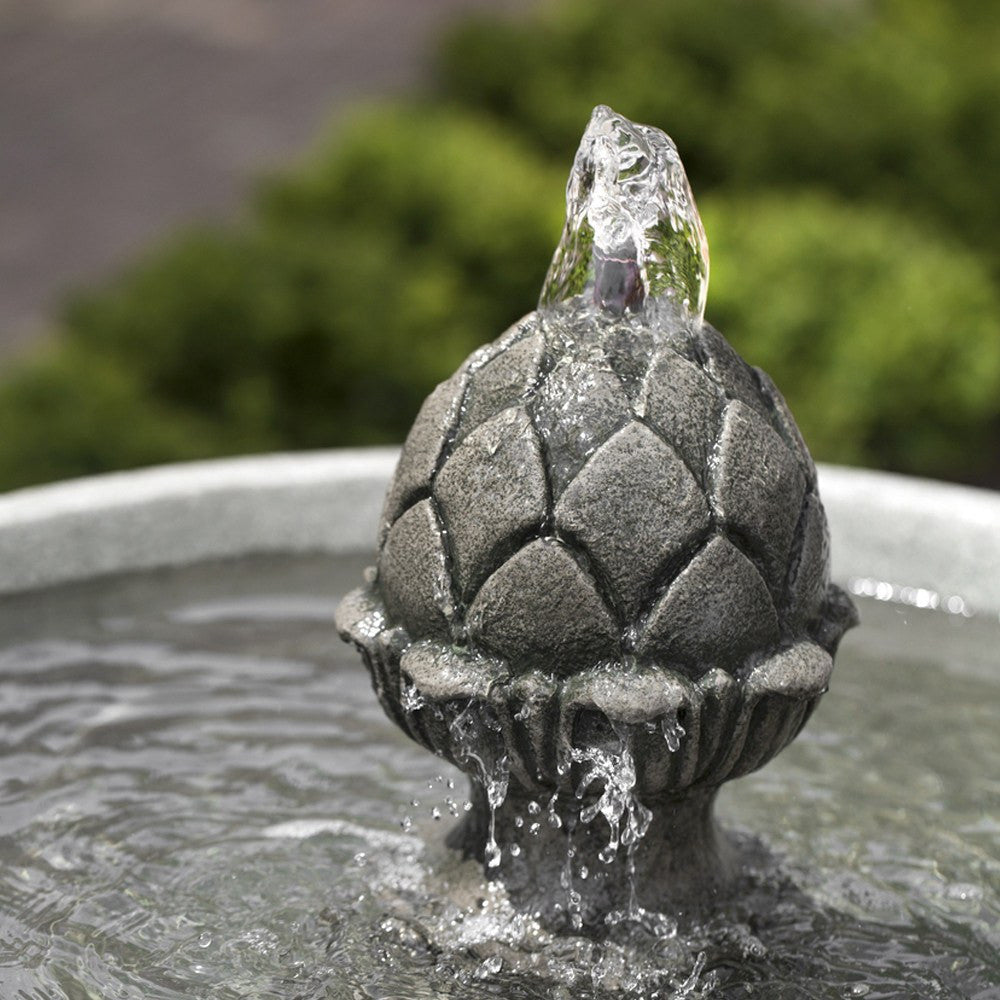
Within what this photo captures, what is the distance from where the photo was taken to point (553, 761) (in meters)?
2.91

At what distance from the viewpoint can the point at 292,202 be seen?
29.1 feet

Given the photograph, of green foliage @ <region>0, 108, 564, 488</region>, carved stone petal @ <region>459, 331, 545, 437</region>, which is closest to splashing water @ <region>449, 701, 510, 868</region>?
carved stone petal @ <region>459, 331, 545, 437</region>

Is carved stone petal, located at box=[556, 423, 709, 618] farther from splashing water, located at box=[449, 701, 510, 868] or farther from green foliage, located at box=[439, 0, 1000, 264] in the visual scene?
green foliage, located at box=[439, 0, 1000, 264]

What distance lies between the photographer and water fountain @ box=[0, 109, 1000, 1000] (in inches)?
112

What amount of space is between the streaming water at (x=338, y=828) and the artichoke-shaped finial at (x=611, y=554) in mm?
A: 150

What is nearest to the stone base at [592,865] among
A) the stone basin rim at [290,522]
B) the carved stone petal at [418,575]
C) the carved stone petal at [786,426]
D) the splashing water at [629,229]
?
the carved stone petal at [418,575]

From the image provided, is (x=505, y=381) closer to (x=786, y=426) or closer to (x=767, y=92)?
(x=786, y=426)

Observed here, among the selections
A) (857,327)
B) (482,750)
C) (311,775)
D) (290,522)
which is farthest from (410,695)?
(857,327)

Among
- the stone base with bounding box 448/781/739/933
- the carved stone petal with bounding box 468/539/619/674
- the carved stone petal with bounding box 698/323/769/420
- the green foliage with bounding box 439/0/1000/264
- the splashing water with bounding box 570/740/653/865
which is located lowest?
the stone base with bounding box 448/781/739/933

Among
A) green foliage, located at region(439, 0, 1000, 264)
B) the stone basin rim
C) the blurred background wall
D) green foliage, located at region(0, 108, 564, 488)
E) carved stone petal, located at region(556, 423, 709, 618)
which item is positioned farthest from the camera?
green foliage, located at region(439, 0, 1000, 264)

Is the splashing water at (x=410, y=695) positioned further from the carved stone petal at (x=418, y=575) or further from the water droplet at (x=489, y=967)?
the water droplet at (x=489, y=967)

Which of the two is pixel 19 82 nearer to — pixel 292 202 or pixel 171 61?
pixel 171 61

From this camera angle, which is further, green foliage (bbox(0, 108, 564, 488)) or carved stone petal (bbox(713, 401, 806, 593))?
green foliage (bbox(0, 108, 564, 488))

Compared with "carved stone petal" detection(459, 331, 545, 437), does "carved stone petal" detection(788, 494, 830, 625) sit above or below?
below
